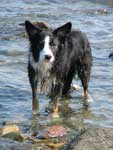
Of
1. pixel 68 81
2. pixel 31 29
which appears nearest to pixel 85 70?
pixel 68 81

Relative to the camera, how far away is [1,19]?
16.9m

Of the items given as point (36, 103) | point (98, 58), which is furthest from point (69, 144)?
point (98, 58)

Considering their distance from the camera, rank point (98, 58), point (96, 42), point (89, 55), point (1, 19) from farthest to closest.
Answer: point (1, 19) < point (96, 42) < point (98, 58) < point (89, 55)

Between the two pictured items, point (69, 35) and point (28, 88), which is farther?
point (28, 88)

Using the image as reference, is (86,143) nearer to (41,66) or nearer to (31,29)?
(41,66)

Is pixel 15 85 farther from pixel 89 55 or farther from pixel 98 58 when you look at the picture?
pixel 98 58

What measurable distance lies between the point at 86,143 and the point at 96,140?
0.54 ft

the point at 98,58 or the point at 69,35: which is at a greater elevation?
the point at 69,35

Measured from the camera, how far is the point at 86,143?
6.89m

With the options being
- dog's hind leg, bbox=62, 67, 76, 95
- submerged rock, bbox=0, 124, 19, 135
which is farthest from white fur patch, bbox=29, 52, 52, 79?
submerged rock, bbox=0, 124, 19, 135

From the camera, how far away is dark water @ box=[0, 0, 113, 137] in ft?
29.5

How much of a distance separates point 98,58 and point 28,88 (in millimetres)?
3003

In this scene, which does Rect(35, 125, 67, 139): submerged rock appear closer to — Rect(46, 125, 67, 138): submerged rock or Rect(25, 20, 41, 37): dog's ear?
Rect(46, 125, 67, 138): submerged rock

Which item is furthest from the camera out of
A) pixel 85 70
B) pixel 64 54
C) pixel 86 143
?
pixel 85 70
